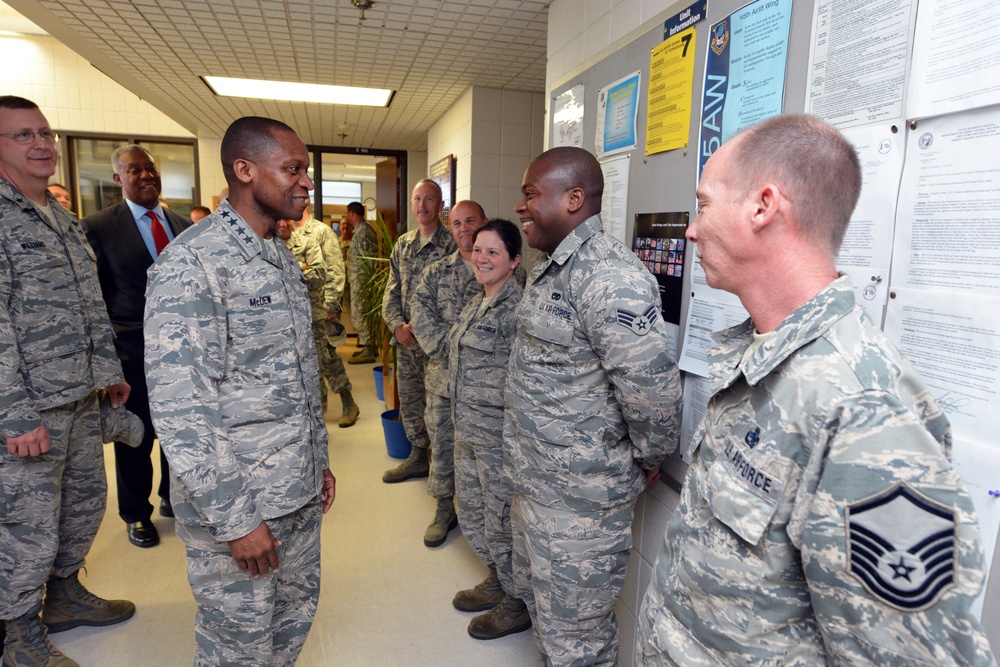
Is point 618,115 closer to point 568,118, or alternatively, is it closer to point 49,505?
point 568,118

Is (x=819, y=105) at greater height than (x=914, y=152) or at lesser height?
greater

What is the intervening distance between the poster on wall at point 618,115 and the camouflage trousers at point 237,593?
60.5 inches

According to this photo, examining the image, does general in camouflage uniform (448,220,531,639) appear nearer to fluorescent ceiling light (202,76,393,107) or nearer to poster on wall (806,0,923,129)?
poster on wall (806,0,923,129)

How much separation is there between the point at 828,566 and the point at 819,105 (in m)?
0.90

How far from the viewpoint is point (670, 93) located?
5.27ft

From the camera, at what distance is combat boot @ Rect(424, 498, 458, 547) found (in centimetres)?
271

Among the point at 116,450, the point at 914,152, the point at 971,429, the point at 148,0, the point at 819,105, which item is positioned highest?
the point at 148,0

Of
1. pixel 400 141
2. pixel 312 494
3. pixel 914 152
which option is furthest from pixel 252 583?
pixel 400 141

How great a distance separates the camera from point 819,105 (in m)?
1.10

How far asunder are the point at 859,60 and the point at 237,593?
5.73ft

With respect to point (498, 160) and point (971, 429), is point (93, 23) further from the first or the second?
point (971, 429)

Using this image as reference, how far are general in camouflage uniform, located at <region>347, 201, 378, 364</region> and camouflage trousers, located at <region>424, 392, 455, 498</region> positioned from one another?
69.5 inches

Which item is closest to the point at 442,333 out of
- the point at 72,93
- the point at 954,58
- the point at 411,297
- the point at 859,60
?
the point at 411,297

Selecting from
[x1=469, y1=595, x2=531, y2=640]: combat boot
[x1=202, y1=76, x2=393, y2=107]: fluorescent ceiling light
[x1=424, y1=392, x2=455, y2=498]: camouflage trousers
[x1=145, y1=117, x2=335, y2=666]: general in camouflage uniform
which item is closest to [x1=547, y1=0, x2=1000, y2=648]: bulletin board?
[x1=145, y1=117, x2=335, y2=666]: general in camouflage uniform
